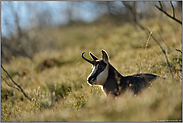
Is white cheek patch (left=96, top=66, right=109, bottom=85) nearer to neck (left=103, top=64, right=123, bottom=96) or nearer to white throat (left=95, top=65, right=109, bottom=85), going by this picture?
white throat (left=95, top=65, right=109, bottom=85)

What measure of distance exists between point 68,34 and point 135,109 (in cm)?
3298

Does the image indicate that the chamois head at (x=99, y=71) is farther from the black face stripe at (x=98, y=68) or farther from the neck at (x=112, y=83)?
the neck at (x=112, y=83)

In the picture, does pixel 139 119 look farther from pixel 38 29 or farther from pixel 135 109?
pixel 38 29

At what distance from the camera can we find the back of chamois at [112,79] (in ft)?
13.9

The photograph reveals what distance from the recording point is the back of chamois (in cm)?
423

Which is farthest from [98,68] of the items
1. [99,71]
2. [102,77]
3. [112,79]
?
[112,79]

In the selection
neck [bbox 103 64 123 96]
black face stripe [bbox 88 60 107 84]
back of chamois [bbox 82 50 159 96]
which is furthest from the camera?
neck [bbox 103 64 123 96]

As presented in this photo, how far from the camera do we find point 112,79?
4.58 metres

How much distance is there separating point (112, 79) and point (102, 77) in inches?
11.8

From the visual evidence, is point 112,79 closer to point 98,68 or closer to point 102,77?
point 102,77

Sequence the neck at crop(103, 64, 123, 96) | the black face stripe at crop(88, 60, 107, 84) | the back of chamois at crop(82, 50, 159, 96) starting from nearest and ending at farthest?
the back of chamois at crop(82, 50, 159, 96) < the black face stripe at crop(88, 60, 107, 84) < the neck at crop(103, 64, 123, 96)

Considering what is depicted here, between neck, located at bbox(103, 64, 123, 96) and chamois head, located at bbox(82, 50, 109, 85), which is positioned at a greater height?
chamois head, located at bbox(82, 50, 109, 85)

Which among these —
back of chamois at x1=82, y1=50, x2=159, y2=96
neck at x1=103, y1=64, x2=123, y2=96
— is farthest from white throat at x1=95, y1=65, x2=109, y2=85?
neck at x1=103, y1=64, x2=123, y2=96

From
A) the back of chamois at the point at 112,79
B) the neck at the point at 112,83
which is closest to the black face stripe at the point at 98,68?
the back of chamois at the point at 112,79
